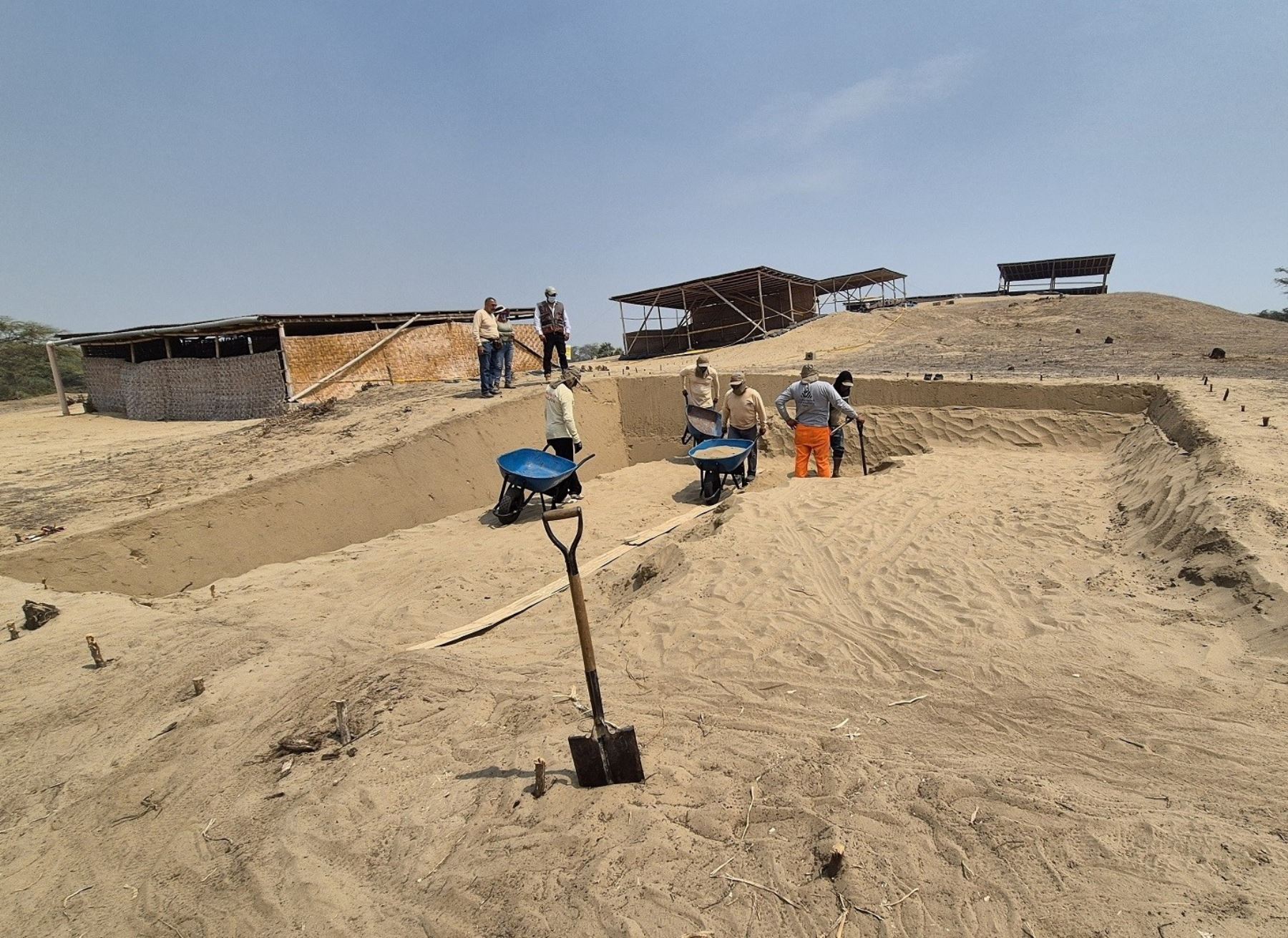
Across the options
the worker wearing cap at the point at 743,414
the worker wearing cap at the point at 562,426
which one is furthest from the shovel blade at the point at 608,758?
the worker wearing cap at the point at 743,414

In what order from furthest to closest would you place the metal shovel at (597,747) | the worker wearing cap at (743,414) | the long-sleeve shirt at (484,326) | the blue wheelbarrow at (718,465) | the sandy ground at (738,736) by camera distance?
the long-sleeve shirt at (484,326), the worker wearing cap at (743,414), the blue wheelbarrow at (718,465), the metal shovel at (597,747), the sandy ground at (738,736)

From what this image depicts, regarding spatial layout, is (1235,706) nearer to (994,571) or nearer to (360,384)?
(994,571)

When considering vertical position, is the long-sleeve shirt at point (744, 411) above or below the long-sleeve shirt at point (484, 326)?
below

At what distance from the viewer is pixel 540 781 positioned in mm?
2492

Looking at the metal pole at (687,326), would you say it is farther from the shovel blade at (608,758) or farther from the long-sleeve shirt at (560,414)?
the shovel blade at (608,758)

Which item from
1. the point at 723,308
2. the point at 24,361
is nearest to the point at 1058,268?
the point at 723,308

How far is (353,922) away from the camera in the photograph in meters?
2.12

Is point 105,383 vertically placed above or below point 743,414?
above

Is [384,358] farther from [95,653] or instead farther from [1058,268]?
[1058,268]

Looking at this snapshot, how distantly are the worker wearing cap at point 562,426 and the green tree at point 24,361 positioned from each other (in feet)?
72.7

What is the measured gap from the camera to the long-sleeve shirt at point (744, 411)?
7.77 m

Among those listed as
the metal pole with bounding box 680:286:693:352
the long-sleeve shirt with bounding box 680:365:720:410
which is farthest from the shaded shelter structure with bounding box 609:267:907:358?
the long-sleeve shirt with bounding box 680:365:720:410

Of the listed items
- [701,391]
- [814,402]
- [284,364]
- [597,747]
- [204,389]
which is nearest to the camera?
[597,747]

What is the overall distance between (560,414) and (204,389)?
8.53 meters
